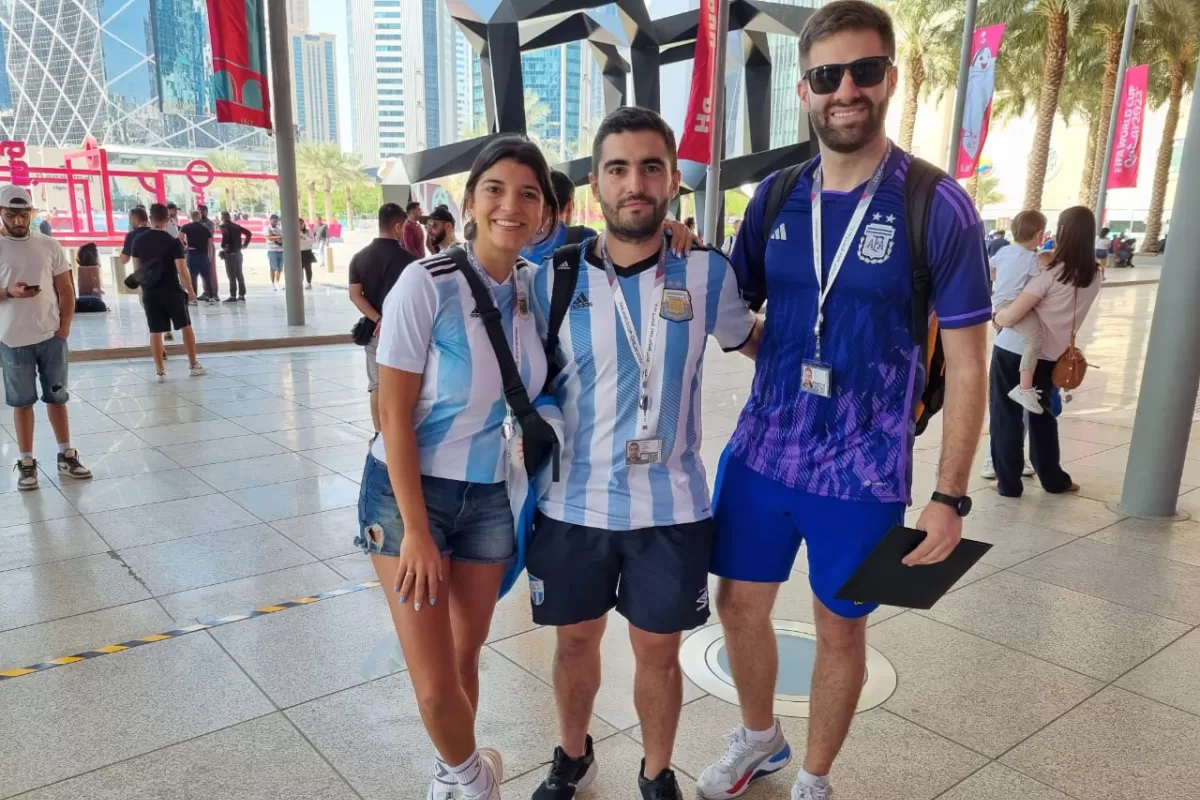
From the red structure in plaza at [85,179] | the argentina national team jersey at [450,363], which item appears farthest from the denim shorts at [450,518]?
the red structure in plaza at [85,179]

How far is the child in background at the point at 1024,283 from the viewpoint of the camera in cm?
525

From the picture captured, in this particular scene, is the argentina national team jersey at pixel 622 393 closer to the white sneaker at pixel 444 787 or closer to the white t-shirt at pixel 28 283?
the white sneaker at pixel 444 787

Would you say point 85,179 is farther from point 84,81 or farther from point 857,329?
point 84,81

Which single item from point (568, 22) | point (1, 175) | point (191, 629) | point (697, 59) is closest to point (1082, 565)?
point (191, 629)

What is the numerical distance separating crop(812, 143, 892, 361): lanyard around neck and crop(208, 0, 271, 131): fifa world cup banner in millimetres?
11331

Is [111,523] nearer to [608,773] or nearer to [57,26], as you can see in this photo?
[608,773]

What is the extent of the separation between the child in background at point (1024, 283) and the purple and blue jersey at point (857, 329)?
10.6 ft

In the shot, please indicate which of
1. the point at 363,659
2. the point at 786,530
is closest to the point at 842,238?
the point at 786,530

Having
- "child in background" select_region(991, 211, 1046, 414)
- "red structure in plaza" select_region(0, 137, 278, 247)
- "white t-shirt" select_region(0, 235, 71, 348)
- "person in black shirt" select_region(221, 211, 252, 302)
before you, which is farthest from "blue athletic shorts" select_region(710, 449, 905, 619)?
"red structure in plaza" select_region(0, 137, 278, 247)

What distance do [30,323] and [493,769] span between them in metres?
4.55

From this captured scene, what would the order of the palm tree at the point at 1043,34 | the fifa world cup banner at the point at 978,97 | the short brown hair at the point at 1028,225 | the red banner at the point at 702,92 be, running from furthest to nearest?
1. the palm tree at the point at 1043,34
2. the fifa world cup banner at the point at 978,97
3. the red banner at the point at 702,92
4. the short brown hair at the point at 1028,225

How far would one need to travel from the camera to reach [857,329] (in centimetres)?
210

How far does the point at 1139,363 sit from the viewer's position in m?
11.1

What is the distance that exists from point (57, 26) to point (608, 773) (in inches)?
2788
